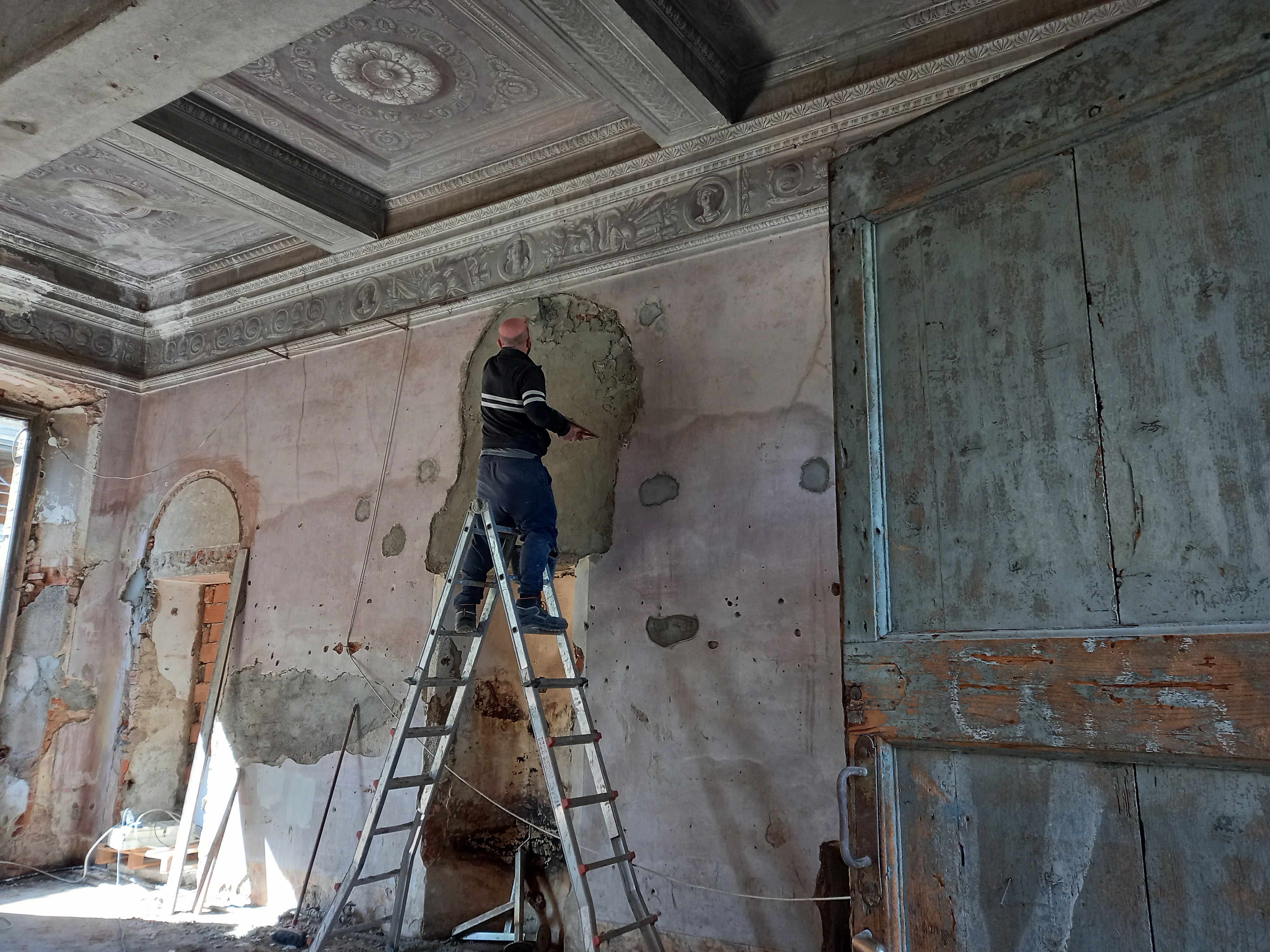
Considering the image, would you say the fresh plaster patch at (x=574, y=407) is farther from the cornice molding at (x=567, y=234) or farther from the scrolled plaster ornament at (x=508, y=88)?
the scrolled plaster ornament at (x=508, y=88)

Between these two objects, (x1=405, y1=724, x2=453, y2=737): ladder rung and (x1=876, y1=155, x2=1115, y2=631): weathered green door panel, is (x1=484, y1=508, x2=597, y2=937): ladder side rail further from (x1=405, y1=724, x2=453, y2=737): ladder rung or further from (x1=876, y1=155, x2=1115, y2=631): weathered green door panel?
(x1=876, y1=155, x2=1115, y2=631): weathered green door panel

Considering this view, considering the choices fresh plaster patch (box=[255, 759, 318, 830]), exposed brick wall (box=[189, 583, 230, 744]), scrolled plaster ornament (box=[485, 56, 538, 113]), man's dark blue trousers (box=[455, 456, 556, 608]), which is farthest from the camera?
exposed brick wall (box=[189, 583, 230, 744])

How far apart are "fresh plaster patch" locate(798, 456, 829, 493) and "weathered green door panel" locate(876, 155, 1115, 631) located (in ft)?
5.10

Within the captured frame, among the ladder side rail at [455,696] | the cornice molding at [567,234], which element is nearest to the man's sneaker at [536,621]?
the ladder side rail at [455,696]

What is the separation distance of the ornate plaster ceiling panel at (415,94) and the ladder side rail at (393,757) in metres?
2.01

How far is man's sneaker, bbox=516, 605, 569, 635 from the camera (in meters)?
3.40

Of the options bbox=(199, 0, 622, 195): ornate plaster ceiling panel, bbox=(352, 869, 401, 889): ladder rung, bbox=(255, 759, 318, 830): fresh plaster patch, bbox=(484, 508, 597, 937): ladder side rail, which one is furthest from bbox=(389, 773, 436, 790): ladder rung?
bbox=(199, 0, 622, 195): ornate plaster ceiling panel

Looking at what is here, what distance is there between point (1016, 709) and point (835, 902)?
193 cm

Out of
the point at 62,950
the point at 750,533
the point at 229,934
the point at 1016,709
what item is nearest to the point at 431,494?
the point at 750,533

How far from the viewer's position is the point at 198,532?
18.4 feet

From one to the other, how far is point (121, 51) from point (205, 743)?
11.9 ft

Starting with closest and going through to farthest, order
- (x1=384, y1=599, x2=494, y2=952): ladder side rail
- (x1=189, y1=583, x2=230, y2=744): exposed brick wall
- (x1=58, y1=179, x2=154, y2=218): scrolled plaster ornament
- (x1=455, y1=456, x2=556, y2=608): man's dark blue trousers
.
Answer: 1. (x1=455, y1=456, x2=556, y2=608): man's dark blue trousers
2. (x1=384, y1=599, x2=494, y2=952): ladder side rail
3. (x1=58, y1=179, x2=154, y2=218): scrolled plaster ornament
4. (x1=189, y1=583, x2=230, y2=744): exposed brick wall

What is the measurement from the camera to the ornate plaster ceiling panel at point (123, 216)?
4.83 m

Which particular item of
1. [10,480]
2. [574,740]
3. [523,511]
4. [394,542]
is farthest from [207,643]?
[574,740]
